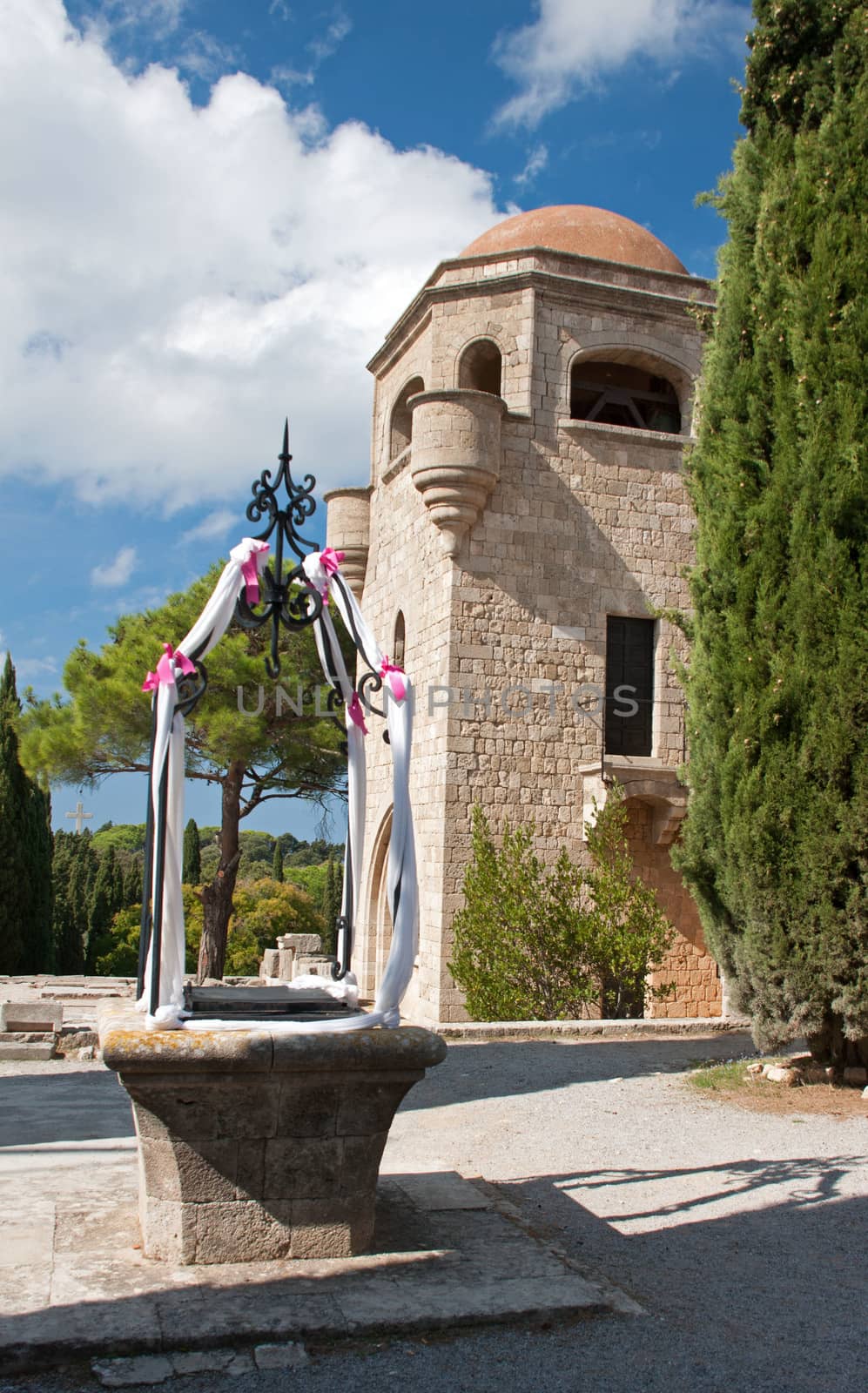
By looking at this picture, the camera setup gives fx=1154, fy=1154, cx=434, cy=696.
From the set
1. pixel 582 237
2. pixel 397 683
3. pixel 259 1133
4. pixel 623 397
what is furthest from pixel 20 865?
pixel 259 1133

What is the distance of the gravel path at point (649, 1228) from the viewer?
131 inches

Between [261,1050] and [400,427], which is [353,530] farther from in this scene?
[261,1050]

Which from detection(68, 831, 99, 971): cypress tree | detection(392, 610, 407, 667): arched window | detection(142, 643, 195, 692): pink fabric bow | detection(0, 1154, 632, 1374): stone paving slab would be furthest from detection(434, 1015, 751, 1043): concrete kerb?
detection(68, 831, 99, 971): cypress tree

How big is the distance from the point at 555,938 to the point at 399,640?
15.3 ft

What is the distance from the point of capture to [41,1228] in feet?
14.0

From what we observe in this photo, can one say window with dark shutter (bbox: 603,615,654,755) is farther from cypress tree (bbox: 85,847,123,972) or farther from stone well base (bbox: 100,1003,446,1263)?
cypress tree (bbox: 85,847,123,972)

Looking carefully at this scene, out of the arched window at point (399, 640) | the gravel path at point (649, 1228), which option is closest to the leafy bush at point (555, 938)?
the gravel path at point (649, 1228)

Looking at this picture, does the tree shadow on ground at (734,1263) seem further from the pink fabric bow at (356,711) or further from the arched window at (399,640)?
the arched window at (399,640)

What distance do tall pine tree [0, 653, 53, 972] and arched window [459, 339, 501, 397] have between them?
11.0m

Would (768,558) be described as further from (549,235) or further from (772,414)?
(549,235)

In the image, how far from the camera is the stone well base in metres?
3.87

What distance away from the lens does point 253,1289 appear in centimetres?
373

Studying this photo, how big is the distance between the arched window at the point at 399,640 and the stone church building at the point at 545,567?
31 cm

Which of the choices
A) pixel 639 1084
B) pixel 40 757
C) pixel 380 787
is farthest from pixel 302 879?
pixel 639 1084
